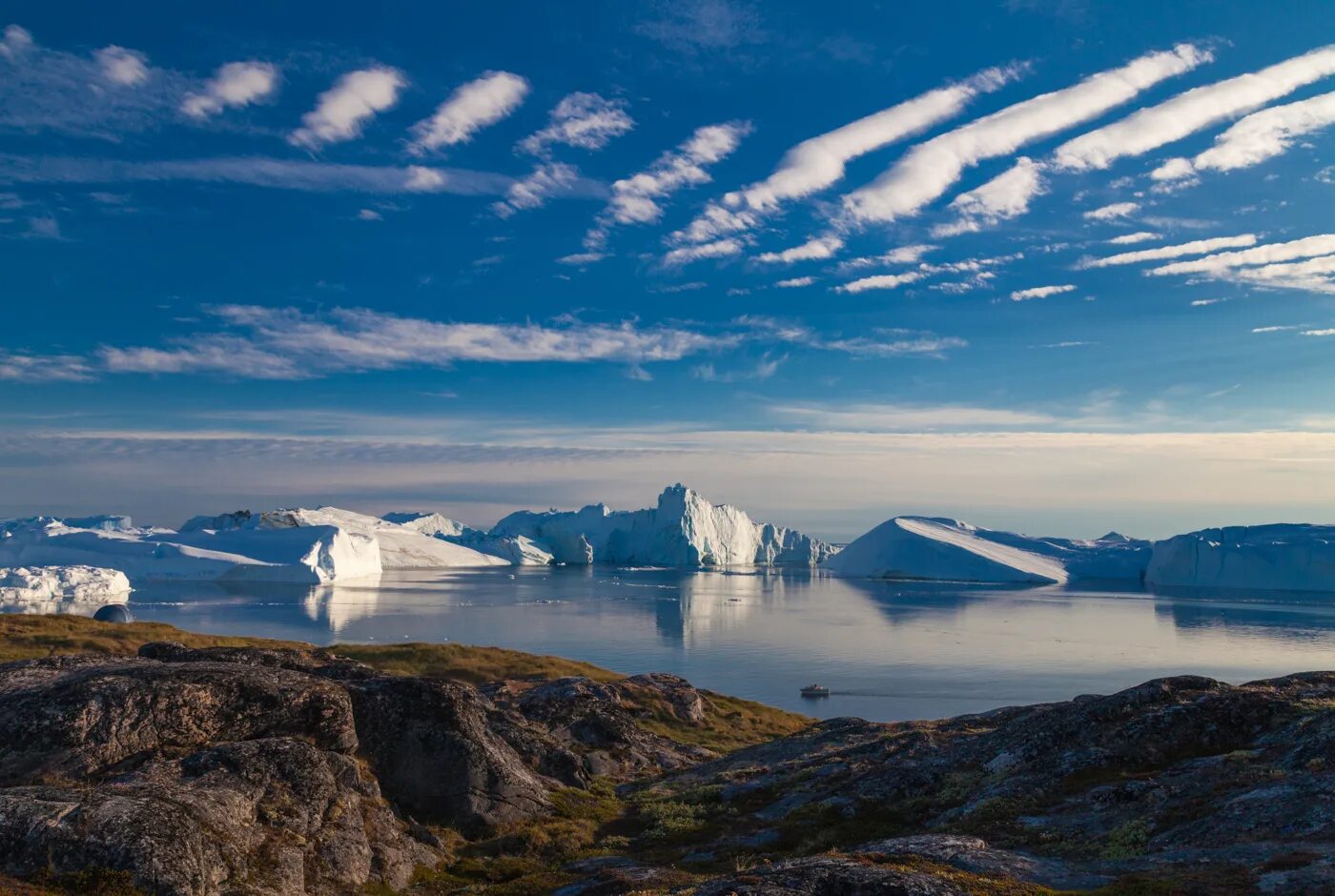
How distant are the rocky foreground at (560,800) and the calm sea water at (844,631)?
36875 millimetres

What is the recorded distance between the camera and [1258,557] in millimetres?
165000

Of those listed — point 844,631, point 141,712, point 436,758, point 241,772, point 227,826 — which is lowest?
point 844,631

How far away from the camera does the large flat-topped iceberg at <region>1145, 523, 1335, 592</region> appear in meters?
160

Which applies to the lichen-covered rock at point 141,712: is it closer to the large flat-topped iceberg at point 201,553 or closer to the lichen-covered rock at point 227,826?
the lichen-covered rock at point 227,826

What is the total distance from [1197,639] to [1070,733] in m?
94.0

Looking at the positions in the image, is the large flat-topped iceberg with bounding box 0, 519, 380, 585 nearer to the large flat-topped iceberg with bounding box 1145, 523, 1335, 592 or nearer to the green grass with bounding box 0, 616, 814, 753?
the green grass with bounding box 0, 616, 814, 753

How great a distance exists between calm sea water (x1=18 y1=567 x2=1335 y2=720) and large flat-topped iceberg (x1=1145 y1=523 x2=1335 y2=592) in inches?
279

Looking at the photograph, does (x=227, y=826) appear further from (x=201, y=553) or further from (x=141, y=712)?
(x=201, y=553)

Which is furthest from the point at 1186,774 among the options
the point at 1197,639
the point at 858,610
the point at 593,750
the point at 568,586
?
the point at 568,586

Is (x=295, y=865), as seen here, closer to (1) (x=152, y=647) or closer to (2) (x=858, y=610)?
(1) (x=152, y=647)

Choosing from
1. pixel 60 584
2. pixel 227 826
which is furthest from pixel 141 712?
pixel 60 584

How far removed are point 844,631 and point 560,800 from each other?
277 ft

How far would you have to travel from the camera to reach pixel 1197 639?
93.9 metres

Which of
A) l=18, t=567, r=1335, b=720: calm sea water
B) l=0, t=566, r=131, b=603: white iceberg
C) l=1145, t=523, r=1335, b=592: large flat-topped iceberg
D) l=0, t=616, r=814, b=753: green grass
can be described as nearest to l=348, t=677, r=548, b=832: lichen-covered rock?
l=0, t=616, r=814, b=753: green grass
